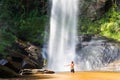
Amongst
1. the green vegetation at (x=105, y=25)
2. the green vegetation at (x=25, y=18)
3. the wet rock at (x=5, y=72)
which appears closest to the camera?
the wet rock at (x=5, y=72)

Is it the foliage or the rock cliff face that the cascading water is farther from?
the foliage

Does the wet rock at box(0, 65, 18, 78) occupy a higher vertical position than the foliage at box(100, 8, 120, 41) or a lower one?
lower

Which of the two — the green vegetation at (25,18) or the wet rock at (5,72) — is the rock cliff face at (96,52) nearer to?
the green vegetation at (25,18)

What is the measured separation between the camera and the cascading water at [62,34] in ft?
112

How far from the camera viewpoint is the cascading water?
3406 cm

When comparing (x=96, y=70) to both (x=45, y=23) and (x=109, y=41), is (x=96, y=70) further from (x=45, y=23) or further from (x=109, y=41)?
(x=45, y=23)

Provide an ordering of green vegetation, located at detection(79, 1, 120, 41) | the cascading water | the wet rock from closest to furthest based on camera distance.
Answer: the wet rock, the cascading water, green vegetation, located at detection(79, 1, 120, 41)

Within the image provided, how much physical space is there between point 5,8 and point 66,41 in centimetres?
886

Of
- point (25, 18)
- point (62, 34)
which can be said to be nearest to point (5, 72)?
point (62, 34)

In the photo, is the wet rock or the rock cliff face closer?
the wet rock

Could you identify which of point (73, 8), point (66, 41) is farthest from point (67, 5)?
point (66, 41)

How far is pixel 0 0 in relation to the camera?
42.5 meters

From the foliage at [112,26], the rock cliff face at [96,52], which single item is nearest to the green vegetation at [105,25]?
the foliage at [112,26]

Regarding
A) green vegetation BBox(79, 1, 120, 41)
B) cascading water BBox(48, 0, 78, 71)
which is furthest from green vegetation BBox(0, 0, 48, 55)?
green vegetation BBox(79, 1, 120, 41)
